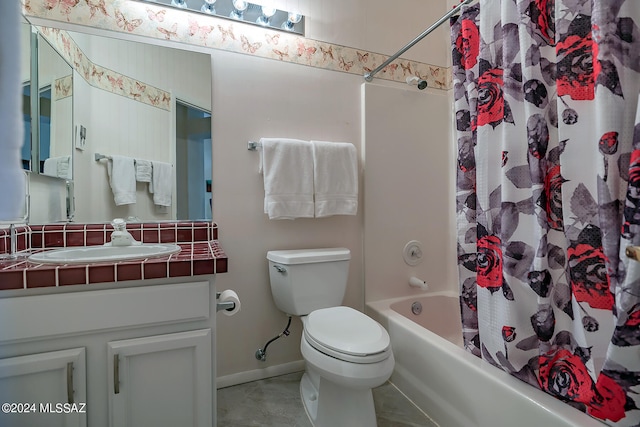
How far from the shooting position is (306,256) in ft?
5.38

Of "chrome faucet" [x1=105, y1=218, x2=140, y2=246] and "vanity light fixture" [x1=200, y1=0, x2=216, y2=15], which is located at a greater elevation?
"vanity light fixture" [x1=200, y1=0, x2=216, y2=15]

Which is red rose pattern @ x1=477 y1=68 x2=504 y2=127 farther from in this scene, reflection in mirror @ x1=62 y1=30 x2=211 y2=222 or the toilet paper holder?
reflection in mirror @ x1=62 y1=30 x2=211 y2=222

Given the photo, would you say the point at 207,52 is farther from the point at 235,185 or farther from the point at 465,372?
the point at 465,372

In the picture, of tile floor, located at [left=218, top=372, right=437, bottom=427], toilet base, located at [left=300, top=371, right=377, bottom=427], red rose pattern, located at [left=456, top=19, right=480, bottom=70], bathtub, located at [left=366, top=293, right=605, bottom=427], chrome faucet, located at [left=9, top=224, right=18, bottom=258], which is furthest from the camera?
tile floor, located at [left=218, top=372, right=437, bottom=427]

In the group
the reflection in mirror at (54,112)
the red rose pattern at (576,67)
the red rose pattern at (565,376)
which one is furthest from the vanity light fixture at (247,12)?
the red rose pattern at (565,376)

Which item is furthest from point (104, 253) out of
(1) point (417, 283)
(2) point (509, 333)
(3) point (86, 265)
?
(1) point (417, 283)

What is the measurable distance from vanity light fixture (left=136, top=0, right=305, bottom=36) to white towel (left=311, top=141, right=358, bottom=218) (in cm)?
70

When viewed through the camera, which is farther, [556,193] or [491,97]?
[491,97]

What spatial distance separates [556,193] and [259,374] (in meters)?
1.68

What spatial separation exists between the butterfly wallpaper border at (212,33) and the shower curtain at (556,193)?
0.87 m

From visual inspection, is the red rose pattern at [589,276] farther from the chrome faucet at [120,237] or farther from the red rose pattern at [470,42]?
the chrome faucet at [120,237]

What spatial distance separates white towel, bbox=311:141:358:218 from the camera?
1783 mm

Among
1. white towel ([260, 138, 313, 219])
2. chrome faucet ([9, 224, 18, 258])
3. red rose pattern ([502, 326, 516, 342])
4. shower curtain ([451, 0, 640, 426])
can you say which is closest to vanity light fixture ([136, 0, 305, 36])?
white towel ([260, 138, 313, 219])

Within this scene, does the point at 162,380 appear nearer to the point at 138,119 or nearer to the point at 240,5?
the point at 138,119
